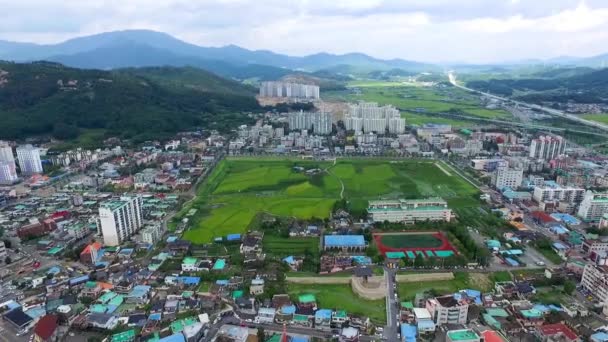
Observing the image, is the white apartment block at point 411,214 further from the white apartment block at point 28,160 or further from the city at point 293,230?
the white apartment block at point 28,160

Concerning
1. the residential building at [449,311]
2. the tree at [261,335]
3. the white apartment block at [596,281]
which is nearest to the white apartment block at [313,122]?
the white apartment block at [596,281]

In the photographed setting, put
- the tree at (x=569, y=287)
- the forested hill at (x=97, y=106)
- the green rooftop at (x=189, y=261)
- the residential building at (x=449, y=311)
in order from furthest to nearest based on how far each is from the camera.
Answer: the forested hill at (x=97, y=106)
the green rooftop at (x=189, y=261)
the tree at (x=569, y=287)
the residential building at (x=449, y=311)

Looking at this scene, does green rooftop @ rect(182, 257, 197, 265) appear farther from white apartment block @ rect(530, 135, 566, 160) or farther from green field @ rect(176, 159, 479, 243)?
white apartment block @ rect(530, 135, 566, 160)

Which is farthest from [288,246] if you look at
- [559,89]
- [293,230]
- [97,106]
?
[559,89]

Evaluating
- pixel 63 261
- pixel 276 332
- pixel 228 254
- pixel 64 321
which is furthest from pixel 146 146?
pixel 276 332

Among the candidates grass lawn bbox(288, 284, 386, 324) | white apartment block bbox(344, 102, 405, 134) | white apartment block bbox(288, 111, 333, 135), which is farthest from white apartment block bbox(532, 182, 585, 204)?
white apartment block bbox(288, 111, 333, 135)

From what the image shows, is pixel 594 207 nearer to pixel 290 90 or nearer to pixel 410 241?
pixel 410 241
